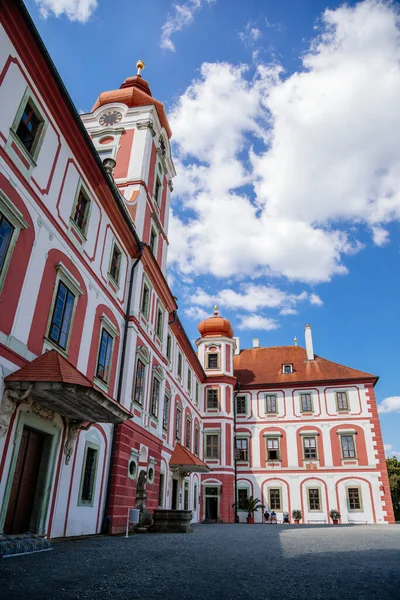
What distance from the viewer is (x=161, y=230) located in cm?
2123

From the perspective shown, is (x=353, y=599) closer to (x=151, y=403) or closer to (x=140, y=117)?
(x=151, y=403)

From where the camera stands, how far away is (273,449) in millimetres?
32781

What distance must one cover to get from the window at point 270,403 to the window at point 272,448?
2.14 metres

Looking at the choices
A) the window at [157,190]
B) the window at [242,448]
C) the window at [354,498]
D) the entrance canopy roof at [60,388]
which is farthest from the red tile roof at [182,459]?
the window at [354,498]

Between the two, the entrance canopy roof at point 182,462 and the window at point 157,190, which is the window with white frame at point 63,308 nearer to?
the window at point 157,190

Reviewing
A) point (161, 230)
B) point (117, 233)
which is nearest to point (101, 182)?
point (117, 233)

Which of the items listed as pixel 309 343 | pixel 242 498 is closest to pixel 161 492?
pixel 242 498

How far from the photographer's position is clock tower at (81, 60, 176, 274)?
19031 millimetres

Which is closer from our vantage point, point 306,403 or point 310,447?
point 310,447

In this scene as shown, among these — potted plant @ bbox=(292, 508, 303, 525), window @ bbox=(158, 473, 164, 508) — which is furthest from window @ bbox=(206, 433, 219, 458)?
window @ bbox=(158, 473, 164, 508)

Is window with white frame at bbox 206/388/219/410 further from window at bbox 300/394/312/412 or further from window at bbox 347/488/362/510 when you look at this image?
window at bbox 347/488/362/510

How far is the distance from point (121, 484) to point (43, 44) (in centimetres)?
1227

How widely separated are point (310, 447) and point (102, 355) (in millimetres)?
23136

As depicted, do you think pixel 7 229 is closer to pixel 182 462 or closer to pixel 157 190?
pixel 157 190
